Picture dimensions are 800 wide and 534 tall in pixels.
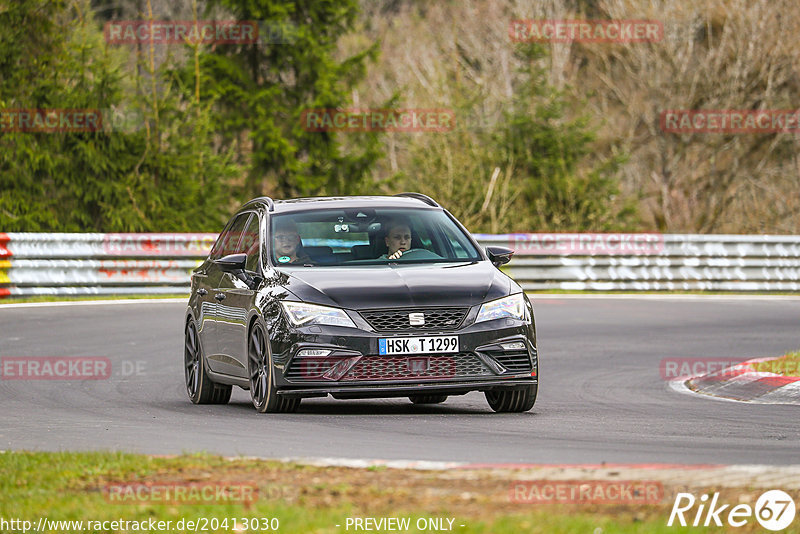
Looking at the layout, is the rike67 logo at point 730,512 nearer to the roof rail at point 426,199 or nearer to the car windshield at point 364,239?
the car windshield at point 364,239

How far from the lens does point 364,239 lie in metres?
12.1

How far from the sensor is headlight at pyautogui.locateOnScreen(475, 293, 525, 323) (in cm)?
1103

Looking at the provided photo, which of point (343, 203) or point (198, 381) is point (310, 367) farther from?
point (198, 381)

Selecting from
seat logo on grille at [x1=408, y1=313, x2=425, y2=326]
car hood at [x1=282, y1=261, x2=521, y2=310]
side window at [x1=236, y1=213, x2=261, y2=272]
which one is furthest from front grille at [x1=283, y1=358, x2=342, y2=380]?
side window at [x1=236, y1=213, x2=261, y2=272]

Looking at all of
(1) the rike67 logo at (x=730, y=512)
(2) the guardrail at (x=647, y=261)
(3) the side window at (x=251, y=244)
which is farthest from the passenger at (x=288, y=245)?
(2) the guardrail at (x=647, y=261)

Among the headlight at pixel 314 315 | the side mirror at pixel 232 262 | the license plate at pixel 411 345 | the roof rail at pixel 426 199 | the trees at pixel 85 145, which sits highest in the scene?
the roof rail at pixel 426 199

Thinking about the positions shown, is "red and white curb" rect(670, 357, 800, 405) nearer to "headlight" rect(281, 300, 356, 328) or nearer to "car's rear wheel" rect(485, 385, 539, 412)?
"car's rear wheel" rect(485, 385, 539, 412)

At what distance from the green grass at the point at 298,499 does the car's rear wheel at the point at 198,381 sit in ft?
15.4

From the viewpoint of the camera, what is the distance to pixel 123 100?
97.3 feet

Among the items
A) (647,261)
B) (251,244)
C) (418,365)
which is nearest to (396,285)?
(418,365)

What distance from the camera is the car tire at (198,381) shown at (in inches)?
512

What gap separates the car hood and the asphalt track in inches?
33.5

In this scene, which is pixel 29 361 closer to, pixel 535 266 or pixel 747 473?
pixel 747 473

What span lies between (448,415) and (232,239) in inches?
113
